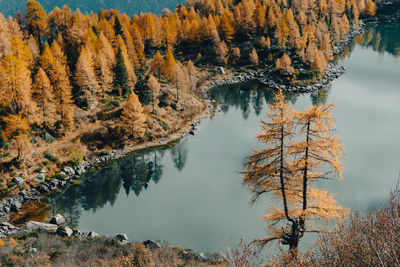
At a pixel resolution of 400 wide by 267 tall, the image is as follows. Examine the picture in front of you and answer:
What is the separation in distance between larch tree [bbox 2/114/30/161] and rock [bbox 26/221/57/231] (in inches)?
488

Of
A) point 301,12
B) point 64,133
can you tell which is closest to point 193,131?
point 64,133

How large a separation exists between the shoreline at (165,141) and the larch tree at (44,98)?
8599 millimetres

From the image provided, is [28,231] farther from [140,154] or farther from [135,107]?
[135,107]

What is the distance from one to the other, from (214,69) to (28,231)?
232ft

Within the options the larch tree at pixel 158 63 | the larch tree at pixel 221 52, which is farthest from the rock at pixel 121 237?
the larch tree at pixel 221 52

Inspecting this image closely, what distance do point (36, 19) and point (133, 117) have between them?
39887 mm

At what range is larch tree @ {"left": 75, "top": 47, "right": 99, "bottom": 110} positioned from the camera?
177 feet

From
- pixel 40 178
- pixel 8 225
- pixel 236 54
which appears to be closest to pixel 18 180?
pixel 40 178

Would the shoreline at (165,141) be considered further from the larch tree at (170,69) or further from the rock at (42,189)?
the larch tree at (170,69)

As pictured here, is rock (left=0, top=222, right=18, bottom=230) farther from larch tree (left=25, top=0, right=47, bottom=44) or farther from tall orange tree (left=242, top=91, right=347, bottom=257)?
larch tree (left=25, top=0, right=47, bottom=44)

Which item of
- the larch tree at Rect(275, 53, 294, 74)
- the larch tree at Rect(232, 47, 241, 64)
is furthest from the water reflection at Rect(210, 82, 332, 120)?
the larch tree at Rect(232, 47, 241, 64)

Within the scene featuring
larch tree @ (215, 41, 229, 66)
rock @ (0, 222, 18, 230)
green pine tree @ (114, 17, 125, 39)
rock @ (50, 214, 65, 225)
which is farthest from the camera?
larch tree @ (215, 41, 229, 66)

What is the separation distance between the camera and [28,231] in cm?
3212

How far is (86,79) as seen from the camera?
177 feet
